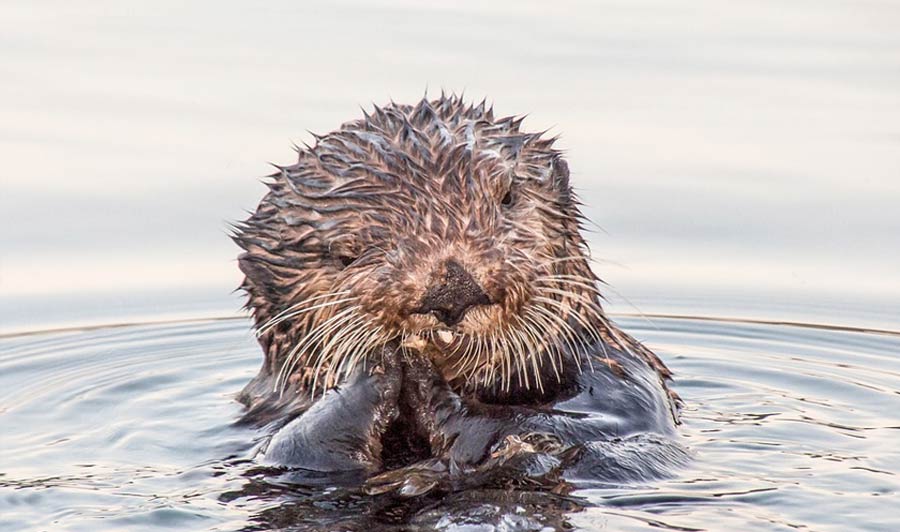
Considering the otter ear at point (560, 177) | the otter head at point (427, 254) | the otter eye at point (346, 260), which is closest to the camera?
the otter head at point (427, 254)

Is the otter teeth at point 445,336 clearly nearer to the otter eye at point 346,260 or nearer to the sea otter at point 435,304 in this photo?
the sea otter at point 435,304

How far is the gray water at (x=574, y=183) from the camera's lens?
589cm

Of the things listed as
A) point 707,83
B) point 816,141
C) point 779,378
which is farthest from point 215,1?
point 779,378

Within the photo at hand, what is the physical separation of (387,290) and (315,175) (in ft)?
2.67

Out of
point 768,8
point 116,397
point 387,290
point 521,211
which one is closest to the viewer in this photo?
point 387,290

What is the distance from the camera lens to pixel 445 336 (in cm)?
562

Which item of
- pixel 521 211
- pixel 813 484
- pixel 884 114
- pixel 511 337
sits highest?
pixel 884 114

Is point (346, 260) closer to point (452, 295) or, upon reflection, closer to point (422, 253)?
point (422, 253)

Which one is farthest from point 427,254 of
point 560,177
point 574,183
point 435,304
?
point 574,183

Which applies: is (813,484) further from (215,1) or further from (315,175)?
(215,1)

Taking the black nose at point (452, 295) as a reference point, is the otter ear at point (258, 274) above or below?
above

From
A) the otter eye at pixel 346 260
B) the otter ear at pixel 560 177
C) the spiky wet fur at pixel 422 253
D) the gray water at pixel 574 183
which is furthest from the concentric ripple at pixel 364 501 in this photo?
the otter ear at pixel 560 177

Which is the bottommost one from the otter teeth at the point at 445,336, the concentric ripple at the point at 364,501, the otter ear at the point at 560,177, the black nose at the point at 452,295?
the concentric ripple at the point at 364,501

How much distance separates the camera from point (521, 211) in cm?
596
